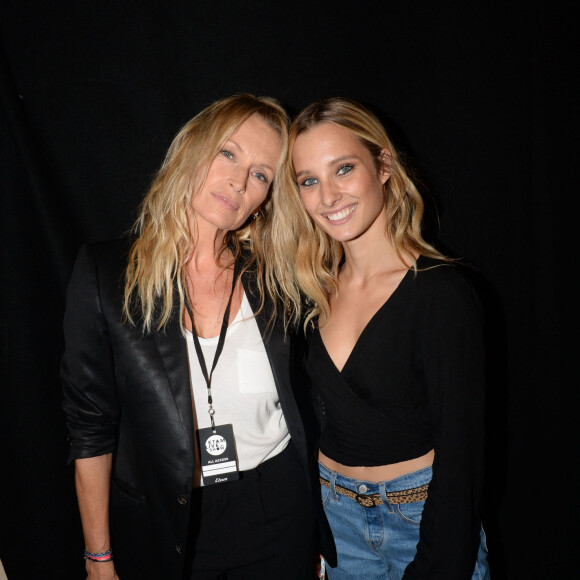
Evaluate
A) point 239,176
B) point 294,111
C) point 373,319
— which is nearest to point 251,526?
point 373,319

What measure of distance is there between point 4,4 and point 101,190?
72cm

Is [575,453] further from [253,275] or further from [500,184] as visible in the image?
[253,275]

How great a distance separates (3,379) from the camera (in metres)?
1.92

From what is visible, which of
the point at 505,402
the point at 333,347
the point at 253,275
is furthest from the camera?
the point at 505,402

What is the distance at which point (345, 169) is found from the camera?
1709 mm

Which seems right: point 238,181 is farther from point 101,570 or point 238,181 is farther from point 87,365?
point 101,570

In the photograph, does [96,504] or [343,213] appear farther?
[343,213]

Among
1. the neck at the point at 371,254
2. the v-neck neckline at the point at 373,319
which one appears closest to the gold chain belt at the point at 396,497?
the v-neck neckline at the point at 373,319

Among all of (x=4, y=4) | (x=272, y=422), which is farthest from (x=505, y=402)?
(x=4, y=4)

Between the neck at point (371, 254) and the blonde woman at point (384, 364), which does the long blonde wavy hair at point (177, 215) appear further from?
the neck at point (371, 254)

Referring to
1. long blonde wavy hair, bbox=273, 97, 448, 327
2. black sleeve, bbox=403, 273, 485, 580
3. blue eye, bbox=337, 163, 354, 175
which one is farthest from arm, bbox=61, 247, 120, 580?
black sleeve, bbox=403, 273, 485, 580

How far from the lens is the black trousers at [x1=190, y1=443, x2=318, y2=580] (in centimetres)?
154

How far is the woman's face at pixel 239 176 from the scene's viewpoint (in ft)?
5.54

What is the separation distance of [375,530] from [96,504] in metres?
0.90
